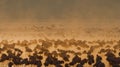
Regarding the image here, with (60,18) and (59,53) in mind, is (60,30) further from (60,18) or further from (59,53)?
(59,53)

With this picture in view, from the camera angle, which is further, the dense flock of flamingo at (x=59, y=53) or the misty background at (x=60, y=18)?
the misty background at (x=60, y=18)

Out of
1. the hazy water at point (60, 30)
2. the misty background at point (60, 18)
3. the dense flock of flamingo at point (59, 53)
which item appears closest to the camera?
the dense flock of flamingo at point (59, 53)

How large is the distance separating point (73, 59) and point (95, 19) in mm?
1967

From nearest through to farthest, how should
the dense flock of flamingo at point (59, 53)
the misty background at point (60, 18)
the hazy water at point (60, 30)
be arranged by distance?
the dense flock of flamingo at point (59, 53) < the hazy water at point (60, 30) < the misty background at point (60, 18)

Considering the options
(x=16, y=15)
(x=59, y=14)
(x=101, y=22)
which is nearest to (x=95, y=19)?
(x=101, y=22)

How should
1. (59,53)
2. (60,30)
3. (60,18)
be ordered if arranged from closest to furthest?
(59,53) → (60,30) → (60,18)

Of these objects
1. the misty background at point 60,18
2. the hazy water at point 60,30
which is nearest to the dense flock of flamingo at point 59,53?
the hazy water at point 60,30

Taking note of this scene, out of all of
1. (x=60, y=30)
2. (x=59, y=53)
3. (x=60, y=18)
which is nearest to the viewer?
(x=59, y=53)

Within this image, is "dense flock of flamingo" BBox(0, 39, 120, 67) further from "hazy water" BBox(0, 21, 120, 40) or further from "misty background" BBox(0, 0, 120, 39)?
"misty background" BBox(0, 0, 120, 39)

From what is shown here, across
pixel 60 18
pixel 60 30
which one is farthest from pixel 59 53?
→ pixel 60 18

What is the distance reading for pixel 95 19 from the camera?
937 cm

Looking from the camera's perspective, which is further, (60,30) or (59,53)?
(60,30)

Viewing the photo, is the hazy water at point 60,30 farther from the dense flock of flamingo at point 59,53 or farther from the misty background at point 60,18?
the dense flock of flamingo at point 59,53

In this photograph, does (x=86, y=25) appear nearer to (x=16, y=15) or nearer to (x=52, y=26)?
(x=52, y=26)
